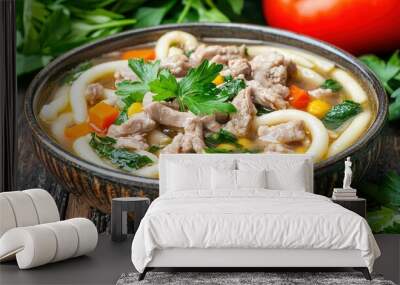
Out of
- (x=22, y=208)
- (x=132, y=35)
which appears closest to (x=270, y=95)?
(x=132, y=35)

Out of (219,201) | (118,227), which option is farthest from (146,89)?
(219,201)

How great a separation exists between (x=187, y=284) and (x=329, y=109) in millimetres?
1805

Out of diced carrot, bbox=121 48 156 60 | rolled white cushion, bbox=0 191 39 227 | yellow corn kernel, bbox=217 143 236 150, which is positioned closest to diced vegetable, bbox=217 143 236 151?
yellow corn kernel, bbox=217 143 236 150

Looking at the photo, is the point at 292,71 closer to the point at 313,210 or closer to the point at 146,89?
the point at 146,89

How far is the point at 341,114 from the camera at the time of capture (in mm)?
5172

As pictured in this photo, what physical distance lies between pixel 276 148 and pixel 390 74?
991 millimetres

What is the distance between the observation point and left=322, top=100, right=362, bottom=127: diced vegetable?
5160mm

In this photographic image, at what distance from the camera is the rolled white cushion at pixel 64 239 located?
14.4 feet

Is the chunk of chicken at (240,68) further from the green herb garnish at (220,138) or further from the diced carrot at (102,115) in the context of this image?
the diced carrot at (102,115)

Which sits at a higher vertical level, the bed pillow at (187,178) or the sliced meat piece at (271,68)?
the sliced meat piece at (271,68)

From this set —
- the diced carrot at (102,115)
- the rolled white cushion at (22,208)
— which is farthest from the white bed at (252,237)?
the diced carrot at (102,115)

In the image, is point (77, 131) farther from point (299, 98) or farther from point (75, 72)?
point (299, 98)

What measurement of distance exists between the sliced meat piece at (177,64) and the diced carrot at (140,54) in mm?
128

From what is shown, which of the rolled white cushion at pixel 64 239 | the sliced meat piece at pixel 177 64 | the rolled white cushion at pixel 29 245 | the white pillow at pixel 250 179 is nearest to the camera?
the rolled white cushion at pixel 29 245
